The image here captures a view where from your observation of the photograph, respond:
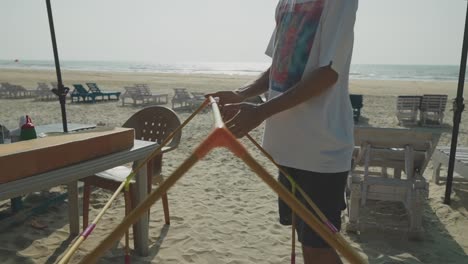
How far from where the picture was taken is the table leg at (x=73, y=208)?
3119mm

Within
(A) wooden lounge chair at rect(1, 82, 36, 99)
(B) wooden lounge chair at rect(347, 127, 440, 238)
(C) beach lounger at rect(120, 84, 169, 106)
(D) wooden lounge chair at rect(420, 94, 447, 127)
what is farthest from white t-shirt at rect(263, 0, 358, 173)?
(A) wooden lounge chair at rect(1, 82, 36, 99)

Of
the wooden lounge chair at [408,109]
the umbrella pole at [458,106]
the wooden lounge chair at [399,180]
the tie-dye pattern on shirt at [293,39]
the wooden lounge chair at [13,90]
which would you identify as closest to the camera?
the tie-dye pattern on shirt at [293,39]

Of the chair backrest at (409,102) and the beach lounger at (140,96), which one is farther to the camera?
the beach lounger at (140,96)

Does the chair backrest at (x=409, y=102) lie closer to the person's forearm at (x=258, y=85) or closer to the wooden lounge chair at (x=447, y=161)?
the wooden lounge chair at (x=447, y=161)

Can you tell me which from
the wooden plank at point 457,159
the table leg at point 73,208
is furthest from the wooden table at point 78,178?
the wooden plank at point 457,159

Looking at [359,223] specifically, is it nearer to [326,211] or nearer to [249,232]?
[249,232]

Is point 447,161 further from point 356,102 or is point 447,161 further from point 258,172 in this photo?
point 356,102

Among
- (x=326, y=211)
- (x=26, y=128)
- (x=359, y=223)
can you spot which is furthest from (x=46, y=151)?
(x=359, y=223)

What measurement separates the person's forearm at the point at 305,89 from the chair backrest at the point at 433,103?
10983 mm

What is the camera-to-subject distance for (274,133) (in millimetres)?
1763

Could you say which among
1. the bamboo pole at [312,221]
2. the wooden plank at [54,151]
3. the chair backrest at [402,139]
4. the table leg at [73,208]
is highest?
the bamboo pole at [312,221]

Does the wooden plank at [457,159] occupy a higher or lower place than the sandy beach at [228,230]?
higher

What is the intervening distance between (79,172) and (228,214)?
226 centimetres

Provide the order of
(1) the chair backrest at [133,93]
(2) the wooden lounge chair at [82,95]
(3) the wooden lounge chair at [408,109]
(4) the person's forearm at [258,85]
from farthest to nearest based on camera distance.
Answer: (2) the wooden lounge chair at [82,95]
(1) the chair backrest at [133,93]
(3) the wooden lounge chair at [408,109]
(4) the person's forearm at [258,85]
